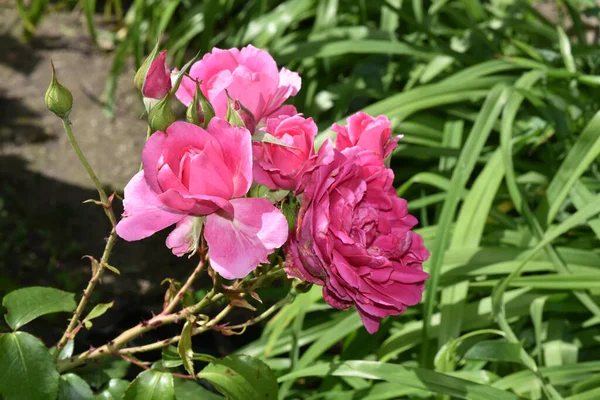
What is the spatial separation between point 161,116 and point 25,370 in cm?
37

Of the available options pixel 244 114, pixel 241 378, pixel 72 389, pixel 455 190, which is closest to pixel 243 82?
pixel 244 114

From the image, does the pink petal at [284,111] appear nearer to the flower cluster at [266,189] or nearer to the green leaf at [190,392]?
the flower cluster at [266,189]

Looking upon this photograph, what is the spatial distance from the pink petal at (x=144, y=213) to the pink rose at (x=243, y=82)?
0.47ft

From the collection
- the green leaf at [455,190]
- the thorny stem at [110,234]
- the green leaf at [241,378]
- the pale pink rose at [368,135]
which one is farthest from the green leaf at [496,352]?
the thorny stem at [110,234]

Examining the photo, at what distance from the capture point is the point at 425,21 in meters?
2.37

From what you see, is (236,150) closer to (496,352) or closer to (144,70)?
(144,70)

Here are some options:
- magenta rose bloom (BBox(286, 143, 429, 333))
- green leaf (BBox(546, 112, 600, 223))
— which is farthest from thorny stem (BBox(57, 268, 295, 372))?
green leaf (BBox(546, 112, 600, 223))

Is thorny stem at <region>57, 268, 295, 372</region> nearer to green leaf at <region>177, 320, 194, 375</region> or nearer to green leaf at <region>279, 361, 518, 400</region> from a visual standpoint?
green leaf at <region>177, 320, 194, 375</region>

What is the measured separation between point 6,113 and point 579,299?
7.60 ft

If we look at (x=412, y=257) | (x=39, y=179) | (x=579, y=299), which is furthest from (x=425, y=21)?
(x=412, y=257)

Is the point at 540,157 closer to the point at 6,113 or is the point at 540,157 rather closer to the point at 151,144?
the point at 151,144

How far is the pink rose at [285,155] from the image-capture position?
779 mm

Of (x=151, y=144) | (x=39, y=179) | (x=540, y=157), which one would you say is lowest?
(x=39, y=179)

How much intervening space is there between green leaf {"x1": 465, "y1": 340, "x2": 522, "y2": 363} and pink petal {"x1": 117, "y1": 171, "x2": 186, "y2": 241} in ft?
2.17
